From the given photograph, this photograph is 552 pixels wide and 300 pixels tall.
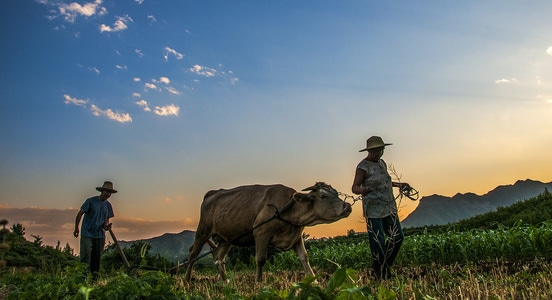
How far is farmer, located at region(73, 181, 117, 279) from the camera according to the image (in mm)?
10711

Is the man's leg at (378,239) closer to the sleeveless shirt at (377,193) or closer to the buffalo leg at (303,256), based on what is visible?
the sleeveless shirt at (377,193)

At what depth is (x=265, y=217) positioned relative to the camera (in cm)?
777

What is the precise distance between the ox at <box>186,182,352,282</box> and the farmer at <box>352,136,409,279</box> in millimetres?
356

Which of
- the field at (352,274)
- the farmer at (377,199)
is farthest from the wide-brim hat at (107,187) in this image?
the farmer at (377,199)

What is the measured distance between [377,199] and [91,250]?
6.66 m

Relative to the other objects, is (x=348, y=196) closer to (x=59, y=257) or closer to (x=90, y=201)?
(x=90, y=201)

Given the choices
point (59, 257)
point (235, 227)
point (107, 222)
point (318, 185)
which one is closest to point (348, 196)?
point (318, 185)

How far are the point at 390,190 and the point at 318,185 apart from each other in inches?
42.5

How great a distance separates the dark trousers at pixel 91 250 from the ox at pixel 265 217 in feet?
10.4

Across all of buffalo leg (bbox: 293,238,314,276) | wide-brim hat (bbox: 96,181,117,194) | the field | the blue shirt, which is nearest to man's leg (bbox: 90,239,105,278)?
the blue shirt

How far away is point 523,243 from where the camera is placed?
9.38 meters

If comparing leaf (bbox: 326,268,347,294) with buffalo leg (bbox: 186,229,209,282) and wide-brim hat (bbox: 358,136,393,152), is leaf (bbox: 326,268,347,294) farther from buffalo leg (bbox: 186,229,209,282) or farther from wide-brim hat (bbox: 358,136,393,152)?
buffalo leg (bbox: 186,229,209,282)

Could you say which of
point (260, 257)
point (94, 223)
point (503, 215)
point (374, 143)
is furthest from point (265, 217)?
point (503, 215)

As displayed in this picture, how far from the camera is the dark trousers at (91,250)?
10.7m
